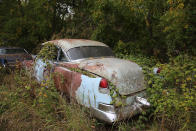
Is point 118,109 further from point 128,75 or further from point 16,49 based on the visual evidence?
point 16,49

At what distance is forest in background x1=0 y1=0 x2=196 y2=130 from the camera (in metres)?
2.89

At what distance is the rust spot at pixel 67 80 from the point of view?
332cm

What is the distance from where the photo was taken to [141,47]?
7.01 meters

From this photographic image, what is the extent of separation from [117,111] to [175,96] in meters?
1.03

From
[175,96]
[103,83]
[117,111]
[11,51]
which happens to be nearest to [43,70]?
[103,83]

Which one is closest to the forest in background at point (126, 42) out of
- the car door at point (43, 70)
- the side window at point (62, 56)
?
the car door at point (43, 70)

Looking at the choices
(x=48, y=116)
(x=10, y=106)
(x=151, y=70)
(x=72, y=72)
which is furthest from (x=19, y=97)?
(x=151, y=70)

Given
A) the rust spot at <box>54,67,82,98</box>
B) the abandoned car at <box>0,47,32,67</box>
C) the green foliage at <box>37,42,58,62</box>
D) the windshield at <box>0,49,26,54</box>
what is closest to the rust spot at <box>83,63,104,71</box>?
the rust spot at <box>54,67,82,98</box>

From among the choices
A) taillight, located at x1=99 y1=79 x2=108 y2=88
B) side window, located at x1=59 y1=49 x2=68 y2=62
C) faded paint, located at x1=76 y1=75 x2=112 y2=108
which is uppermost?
side window, located at x1=59 y1=49 x2=68 y2=62

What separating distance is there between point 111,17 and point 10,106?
4.65 meters

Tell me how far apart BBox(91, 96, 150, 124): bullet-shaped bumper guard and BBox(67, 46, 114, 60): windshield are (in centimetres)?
156

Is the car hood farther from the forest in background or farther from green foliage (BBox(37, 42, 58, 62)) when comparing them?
green foliage (BBox(37, 42, 58, 62))

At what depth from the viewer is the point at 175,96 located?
2861 millimetres

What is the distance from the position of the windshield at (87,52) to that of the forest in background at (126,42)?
2.63 feet
